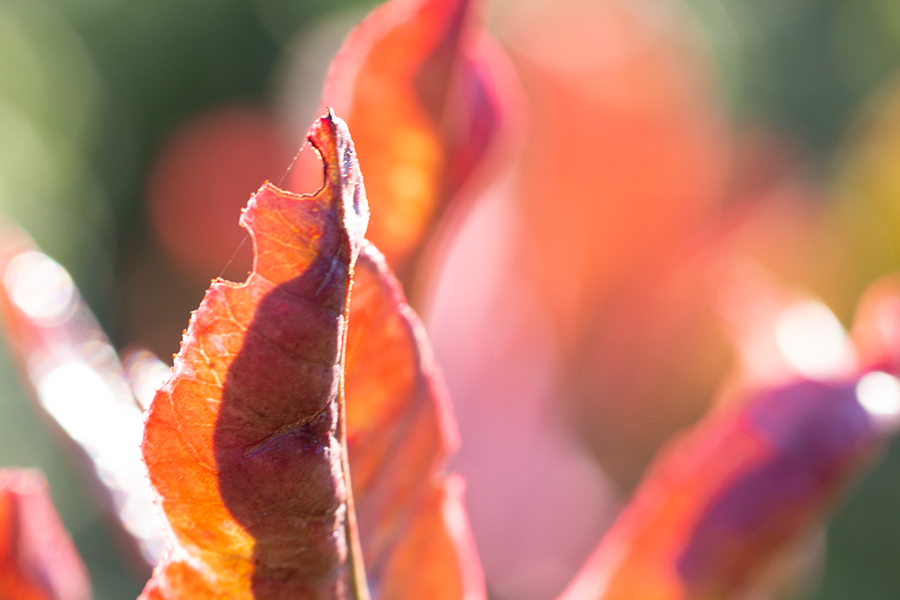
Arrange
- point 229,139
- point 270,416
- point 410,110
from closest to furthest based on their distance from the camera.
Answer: point 270,416 → point 410,110 → point 229,139

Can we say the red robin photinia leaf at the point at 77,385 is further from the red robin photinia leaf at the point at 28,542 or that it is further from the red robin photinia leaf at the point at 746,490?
the red robin photinia leaf at the point at 746,490

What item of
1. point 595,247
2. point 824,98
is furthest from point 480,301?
point 824,98

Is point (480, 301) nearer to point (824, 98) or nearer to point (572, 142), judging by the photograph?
point (572, 142)

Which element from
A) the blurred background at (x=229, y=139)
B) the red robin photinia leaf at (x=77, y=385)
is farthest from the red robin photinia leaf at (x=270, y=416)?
the blurred background at (x=229, y=139)

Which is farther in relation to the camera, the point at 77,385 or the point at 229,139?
the point at 229,139

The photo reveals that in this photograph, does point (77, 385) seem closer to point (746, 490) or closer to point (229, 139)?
point (746, 490)

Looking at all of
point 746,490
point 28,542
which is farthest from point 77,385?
point 746,490

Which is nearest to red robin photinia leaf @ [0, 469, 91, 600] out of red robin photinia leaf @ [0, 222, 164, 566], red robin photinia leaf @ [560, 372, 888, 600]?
red robin photinia leaf @ [0, 222, 164, 566]
